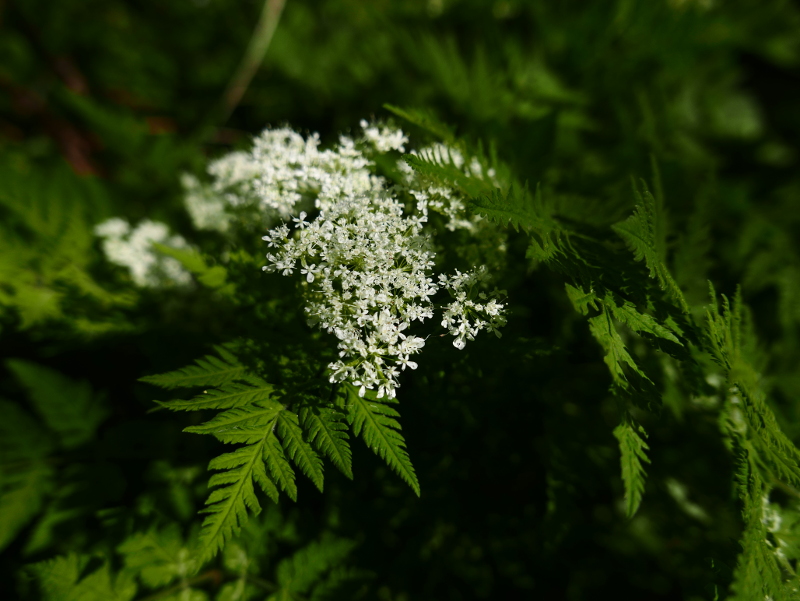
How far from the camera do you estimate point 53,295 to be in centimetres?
243

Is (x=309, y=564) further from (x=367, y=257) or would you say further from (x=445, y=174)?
(x=445, y=174)

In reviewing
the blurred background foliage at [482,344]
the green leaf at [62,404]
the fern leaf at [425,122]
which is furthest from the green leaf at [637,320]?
the green leaf at [62,404]

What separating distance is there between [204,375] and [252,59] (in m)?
3.41

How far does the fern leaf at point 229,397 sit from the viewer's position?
140 centimetres

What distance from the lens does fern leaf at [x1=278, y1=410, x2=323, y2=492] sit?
4.55 feet

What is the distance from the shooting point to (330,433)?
4.65 ft

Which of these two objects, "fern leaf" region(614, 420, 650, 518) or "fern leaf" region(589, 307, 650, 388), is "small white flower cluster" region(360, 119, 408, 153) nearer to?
"fern leaf" region(589, 307, 650, 388)

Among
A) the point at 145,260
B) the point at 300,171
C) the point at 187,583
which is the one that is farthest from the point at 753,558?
the point at 145,260

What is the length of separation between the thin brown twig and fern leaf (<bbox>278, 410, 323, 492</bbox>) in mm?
3381

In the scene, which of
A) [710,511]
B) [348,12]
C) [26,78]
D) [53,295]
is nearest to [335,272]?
[53,295]

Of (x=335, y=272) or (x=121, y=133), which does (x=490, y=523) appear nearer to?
(x=335, y=272)

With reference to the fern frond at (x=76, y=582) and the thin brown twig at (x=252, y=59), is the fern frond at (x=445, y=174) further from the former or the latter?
the thin brown twig at (x=252, y=59)

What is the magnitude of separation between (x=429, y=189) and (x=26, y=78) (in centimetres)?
461

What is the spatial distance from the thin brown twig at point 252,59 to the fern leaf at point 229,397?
3.25m
